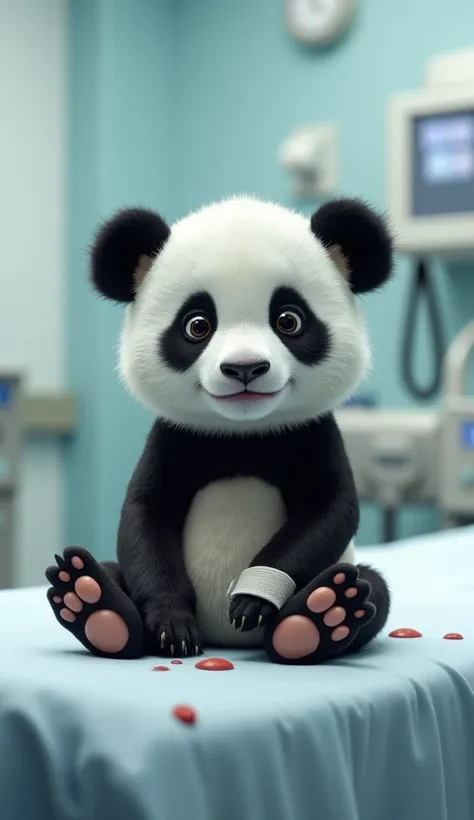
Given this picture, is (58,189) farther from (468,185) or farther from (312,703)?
(312,703)

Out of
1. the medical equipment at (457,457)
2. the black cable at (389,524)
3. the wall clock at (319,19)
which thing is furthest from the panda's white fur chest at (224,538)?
the wall clock at (319,19)

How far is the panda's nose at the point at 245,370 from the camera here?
921 mm

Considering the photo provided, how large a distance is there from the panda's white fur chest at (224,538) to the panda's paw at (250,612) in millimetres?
60

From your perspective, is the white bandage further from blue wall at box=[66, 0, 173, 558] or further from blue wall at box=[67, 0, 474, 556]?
blue wall at box=[66, 0, 173, 558]

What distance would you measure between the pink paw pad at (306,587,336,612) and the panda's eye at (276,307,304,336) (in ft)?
0.82

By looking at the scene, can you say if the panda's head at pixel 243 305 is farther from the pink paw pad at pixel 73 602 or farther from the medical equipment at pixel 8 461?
the medical equipment at pixel 8 461

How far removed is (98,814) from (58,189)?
3250mm

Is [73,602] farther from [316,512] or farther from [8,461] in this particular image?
[8,461]

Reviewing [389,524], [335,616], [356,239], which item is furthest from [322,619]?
[389,524]

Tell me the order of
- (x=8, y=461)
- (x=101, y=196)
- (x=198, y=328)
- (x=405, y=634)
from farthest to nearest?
1. (x=101, y=196)
2. (x=8, y=461)
3. (x=405, y=634)
4. (x=198, y=328)

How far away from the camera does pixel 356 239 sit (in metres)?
1.03

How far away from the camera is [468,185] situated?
295 cm

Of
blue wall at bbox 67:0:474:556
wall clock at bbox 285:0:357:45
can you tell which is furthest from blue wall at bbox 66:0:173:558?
wall clock at bbox 285:0:357:45

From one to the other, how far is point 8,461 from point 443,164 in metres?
1.49
